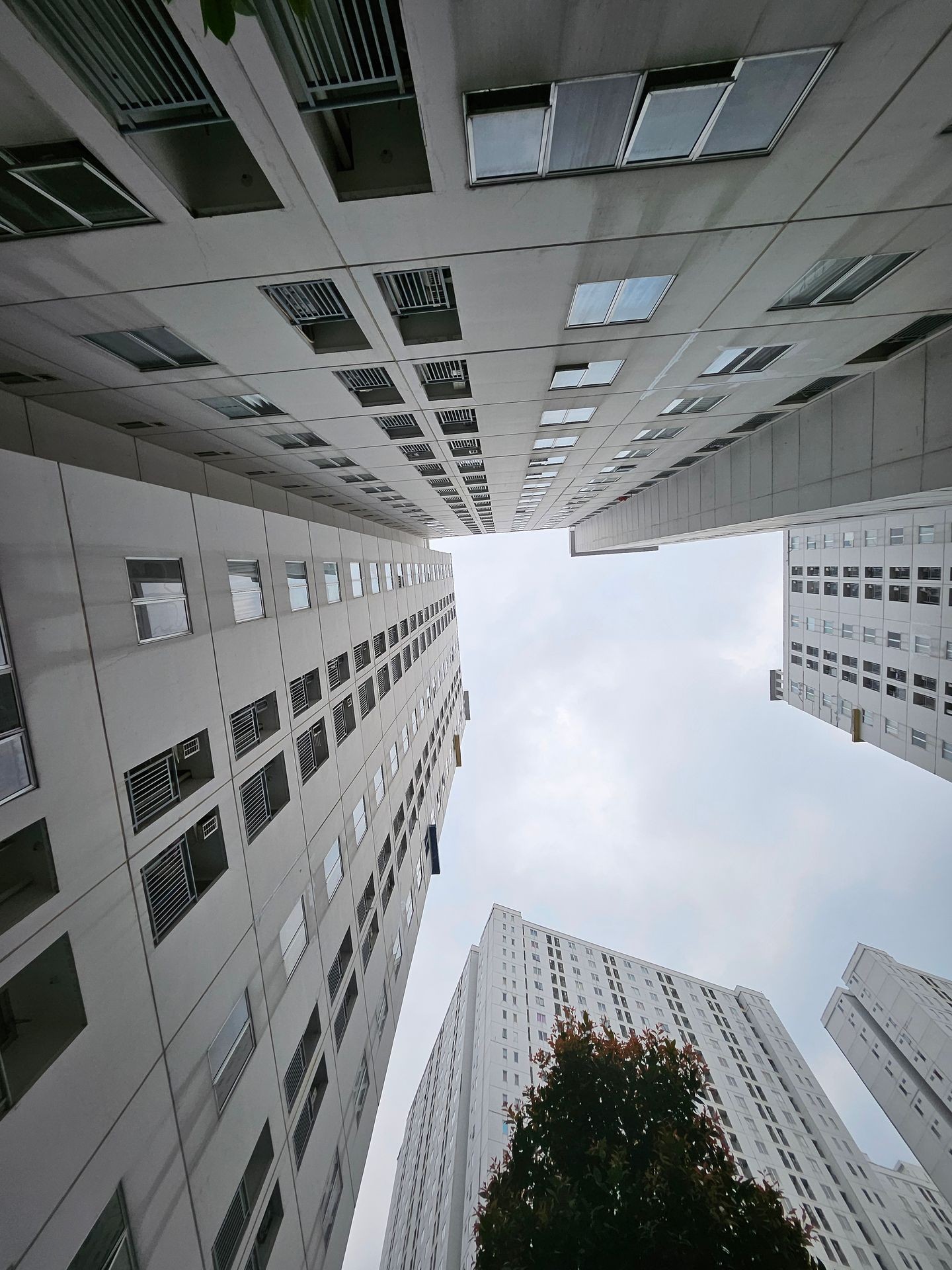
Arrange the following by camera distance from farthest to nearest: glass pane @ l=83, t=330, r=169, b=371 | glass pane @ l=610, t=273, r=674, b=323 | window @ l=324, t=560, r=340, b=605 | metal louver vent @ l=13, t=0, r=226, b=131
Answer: window @ l=324, t=560, r=340, b=605 → glass pane @ l=83, t=330, r=169, b=371 → glass pane @ l=610, t=273, r=674, b=323 → metal louver vent @ l=13, t=0, r=226, b=131

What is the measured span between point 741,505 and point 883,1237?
9921 centimetres

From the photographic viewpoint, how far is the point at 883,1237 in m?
62.3

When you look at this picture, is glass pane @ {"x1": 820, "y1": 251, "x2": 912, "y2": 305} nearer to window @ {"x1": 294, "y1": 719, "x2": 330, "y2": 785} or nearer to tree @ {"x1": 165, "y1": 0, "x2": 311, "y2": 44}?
tree @ {"x1": 165, "y1": 0, "x2": 311, "y2": 44}

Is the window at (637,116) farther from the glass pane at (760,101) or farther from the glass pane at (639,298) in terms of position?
the glass pane at (639,298)

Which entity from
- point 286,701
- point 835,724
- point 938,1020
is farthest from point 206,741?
point 938,1020

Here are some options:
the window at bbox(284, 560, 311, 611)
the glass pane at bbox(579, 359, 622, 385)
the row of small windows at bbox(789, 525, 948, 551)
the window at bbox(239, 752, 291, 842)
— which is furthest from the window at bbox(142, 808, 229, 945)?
the row of small windows at bbox(789, 525, 948, 551)

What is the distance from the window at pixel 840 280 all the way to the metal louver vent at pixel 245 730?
48.2 feet

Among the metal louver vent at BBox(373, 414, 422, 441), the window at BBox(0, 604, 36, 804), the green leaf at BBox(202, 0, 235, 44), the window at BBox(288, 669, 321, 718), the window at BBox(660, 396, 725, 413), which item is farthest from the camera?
the window at BBox(660, 396, 725, 413)

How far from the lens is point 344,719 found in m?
18.8

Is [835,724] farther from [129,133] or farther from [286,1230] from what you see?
[129,133]

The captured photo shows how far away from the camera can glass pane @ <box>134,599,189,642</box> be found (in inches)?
343

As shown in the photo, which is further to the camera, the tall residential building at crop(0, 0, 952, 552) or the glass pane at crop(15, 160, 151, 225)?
the glass pane at crop(15, 160, 151, 225)

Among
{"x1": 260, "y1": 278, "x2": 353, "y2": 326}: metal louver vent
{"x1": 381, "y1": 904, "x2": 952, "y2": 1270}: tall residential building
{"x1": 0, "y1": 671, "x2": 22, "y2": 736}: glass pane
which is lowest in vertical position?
{"x1": 381, "y1": 904, "x2": 952, "y2": 1270}: tall residential building

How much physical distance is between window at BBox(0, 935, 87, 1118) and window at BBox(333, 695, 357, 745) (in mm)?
10634
